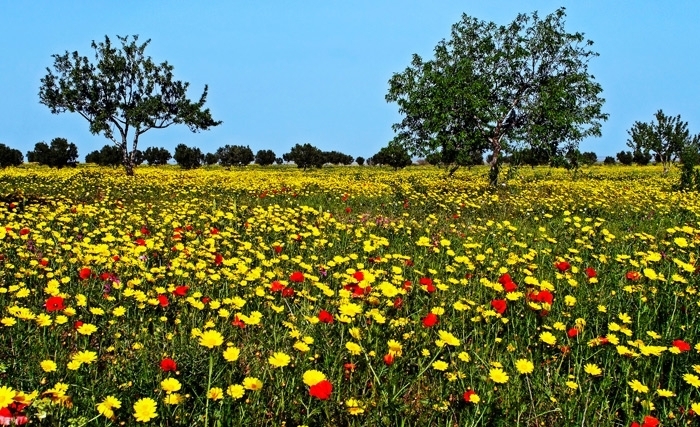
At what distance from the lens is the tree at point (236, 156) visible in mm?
75625

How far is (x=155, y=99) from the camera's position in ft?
113

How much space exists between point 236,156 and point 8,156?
31.7 meters

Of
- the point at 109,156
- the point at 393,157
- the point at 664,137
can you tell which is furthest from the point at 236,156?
the point at 664,137

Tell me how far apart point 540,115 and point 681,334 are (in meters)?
20.4

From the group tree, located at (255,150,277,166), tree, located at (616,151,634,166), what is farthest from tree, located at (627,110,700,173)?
tree, located at (255,150,277,166)

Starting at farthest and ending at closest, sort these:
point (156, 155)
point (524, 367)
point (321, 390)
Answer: point (156, 155), point (524, 367), point (321, 390)

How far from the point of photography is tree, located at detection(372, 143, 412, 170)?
2552cm

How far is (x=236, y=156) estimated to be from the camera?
2968 inches

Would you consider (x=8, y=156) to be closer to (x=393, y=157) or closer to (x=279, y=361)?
(x=393, y=157)

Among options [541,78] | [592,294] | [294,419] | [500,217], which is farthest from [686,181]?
[294,419]

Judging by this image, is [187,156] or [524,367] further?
[187,156]

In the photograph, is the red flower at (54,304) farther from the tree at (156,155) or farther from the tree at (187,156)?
the tree at (156,155)

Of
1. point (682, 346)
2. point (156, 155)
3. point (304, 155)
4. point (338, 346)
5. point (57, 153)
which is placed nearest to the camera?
point (682, 346)

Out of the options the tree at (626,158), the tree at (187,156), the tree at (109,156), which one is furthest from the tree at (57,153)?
the tree at (626,158)
